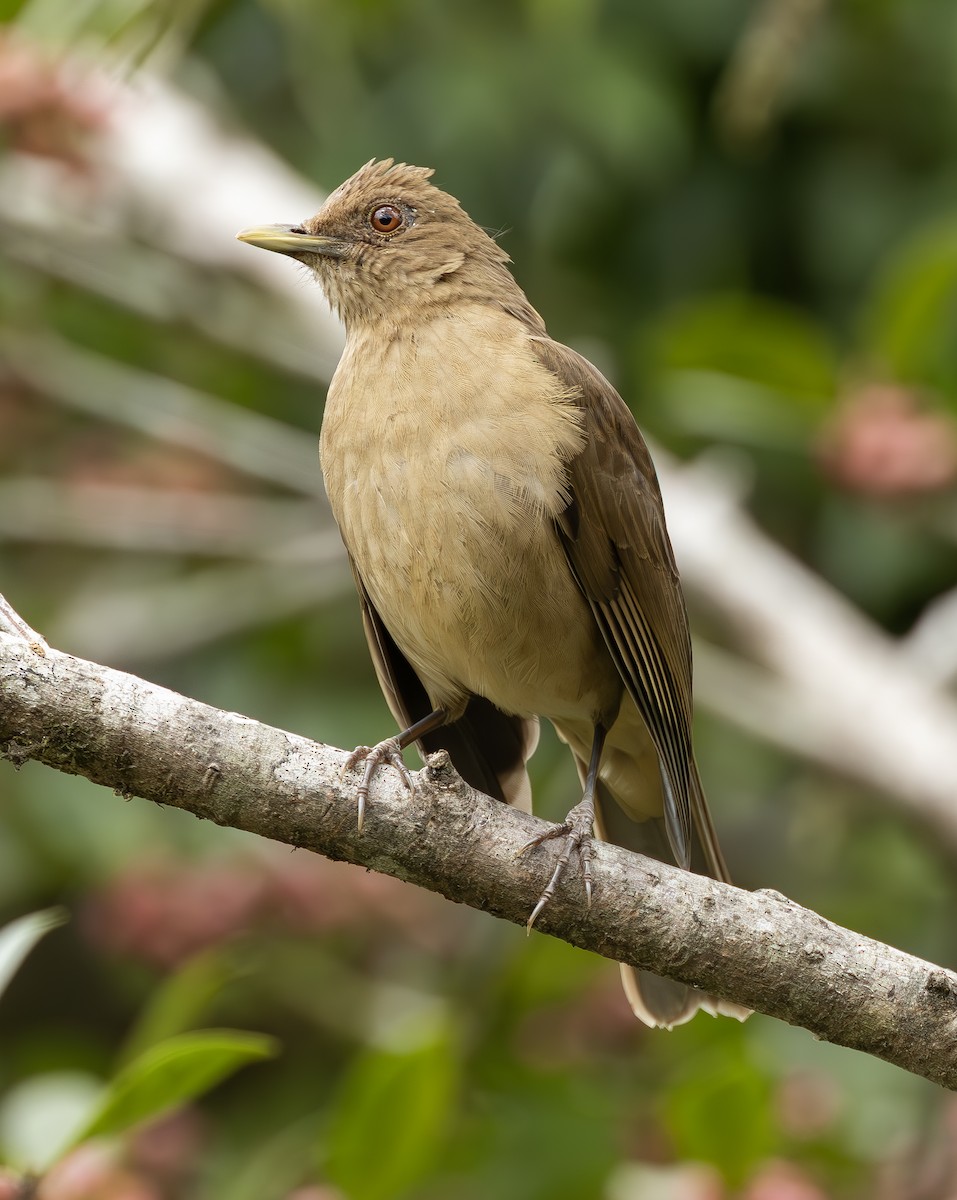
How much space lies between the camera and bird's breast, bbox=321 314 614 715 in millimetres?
3432

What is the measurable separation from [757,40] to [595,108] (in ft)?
2.17

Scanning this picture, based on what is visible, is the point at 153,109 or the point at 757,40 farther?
the point at 153,109

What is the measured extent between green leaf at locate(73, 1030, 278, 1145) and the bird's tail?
86cm

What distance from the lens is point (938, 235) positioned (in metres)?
4.95

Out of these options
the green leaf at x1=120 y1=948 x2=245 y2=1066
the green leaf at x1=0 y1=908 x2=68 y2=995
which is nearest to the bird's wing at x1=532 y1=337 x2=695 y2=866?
the green leaf at x1=120 y1=948 x2=245 y2=1066

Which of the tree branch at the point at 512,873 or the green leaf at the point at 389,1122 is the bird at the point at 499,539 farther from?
the green leaf at the point at 389,1122

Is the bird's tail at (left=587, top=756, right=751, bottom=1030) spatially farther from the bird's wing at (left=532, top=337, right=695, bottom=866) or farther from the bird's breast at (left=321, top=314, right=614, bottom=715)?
the bird's breast at (left=321, top=314, right=614, bottom=715)

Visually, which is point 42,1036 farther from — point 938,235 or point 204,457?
point 938,235

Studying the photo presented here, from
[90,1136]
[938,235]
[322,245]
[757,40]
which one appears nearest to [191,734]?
[90,1136]

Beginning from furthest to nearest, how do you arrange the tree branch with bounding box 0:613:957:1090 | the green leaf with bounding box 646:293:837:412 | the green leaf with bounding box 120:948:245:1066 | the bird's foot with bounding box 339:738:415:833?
the green leaf with bounding box 646:293:837:412
the green leaf with bounding box 120:948:245:1066
the bird's foot with bounding box 339:738:415:833
the tree branch with bounding box 0:613:957:1090

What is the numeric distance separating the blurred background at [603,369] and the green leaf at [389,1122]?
35cm

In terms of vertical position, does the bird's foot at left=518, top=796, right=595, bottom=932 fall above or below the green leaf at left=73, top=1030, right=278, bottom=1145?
above

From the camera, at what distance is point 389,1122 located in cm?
360

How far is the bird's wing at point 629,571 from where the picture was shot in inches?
142
